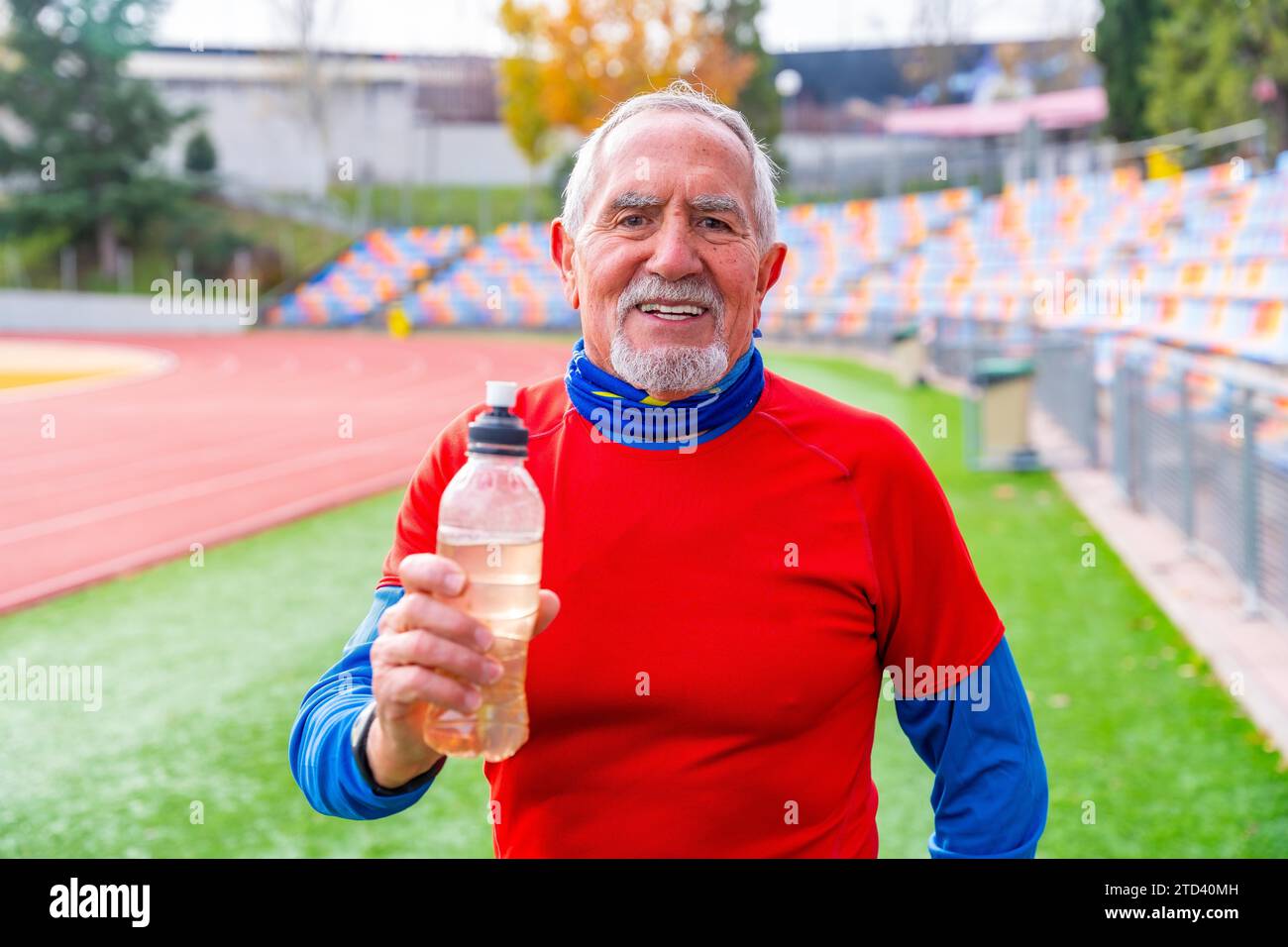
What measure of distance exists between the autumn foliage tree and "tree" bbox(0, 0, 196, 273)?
43.6ft

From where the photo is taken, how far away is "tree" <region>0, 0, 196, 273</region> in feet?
152

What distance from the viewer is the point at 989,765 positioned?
225cm

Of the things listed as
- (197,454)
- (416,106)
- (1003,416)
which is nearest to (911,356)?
(1003,416)

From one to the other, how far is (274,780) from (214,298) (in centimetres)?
4402

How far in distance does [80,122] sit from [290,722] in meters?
47.0

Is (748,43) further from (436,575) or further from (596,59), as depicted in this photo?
(436,575)

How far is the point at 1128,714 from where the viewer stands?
6156 mm

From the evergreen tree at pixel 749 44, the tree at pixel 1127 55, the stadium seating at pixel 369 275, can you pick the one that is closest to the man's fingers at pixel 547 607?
the tree at pixel 1127 55

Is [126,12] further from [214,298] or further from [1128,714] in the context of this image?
[1128,714]

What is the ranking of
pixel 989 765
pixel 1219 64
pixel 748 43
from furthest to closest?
pixel 748 43, pixel 1219 64, pixel 989 765

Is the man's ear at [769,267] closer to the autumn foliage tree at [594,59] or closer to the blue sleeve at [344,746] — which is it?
the blue sleeve at [344,746]

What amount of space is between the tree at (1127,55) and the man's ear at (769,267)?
110ft

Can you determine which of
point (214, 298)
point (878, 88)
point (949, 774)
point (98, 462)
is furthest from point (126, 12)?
point (949, 774)

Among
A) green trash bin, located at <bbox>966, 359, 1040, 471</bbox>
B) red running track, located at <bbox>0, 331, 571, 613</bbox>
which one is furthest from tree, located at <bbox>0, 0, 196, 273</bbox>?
green trash bin, located at <bbox>966, 359, 1040, 471</bbox>
